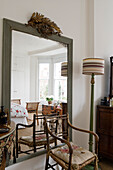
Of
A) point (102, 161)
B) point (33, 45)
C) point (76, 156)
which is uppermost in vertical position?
point (33, 45)

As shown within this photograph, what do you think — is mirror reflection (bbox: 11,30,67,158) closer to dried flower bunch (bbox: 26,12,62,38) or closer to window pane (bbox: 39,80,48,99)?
window pane (bbox: 39,80,48,99)

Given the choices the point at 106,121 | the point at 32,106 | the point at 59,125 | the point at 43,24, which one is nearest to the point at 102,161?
the point at 106,121

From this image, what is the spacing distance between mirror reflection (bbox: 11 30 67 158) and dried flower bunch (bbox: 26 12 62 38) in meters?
0.11

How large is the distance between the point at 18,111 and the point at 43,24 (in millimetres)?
1213

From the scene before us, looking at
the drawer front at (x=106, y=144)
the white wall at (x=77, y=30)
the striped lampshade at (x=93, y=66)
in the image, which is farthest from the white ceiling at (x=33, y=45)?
the drawer front at (x=106, y=144)

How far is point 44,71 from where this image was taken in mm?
2299

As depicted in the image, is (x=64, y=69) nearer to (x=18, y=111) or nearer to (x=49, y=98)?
(x=49, y=98)

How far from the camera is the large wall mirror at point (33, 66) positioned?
1835mm

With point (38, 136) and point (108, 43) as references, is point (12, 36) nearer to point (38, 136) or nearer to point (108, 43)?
point (38, 136)

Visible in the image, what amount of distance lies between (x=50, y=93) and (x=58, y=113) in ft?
1.08

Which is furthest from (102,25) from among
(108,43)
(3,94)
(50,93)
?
(3,94)

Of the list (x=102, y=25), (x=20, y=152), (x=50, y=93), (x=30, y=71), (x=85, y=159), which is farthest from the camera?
(x=102, y=25)

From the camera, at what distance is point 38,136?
6.98ft

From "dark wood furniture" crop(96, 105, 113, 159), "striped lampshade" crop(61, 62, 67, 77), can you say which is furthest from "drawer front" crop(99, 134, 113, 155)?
"striped lampshade" crop(61, 62, 67, 77)
